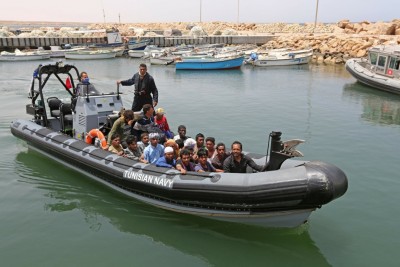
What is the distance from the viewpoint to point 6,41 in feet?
150

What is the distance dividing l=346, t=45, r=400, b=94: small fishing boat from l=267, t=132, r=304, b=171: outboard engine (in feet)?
52.2

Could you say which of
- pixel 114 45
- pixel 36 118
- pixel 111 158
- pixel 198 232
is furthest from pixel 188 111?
pixel 114 45

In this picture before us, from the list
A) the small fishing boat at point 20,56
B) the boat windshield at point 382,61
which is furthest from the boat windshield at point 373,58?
the small fishing boat at point 20,56

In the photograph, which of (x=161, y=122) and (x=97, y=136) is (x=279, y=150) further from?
(x=97, y=136)

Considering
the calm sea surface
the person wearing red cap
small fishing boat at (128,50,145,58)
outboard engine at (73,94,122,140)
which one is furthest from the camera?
small fishing boat at (128,50,145,58)

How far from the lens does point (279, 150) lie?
20.4ft

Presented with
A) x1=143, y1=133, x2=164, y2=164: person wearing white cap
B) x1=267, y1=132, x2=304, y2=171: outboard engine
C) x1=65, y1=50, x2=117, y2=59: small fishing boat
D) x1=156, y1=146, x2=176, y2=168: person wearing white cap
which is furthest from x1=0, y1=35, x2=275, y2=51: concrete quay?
x1=267, y1=132, x2=304, y2=171: outboard engine

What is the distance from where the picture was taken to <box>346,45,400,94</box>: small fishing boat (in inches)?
790

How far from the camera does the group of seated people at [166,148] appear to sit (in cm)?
683

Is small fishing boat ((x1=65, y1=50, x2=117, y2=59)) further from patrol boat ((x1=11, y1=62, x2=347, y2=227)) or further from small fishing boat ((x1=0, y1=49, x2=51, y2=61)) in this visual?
patrol boat ((x1=11, y1=62, x2=347, y2=227))

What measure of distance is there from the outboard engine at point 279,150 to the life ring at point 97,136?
377 cm

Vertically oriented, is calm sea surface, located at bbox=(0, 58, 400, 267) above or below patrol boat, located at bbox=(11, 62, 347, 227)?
below

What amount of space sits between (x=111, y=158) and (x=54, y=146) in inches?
86.5

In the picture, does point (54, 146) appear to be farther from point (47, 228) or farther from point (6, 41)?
point (6, 41)
